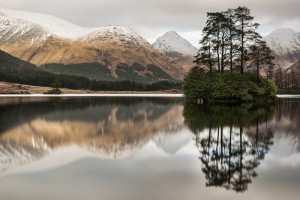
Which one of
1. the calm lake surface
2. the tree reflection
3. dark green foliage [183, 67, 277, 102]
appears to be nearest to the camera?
the calm lake surface

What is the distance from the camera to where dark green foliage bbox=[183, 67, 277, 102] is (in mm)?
49031

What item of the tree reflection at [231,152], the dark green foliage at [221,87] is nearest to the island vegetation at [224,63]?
the dark green foliage at [221,87]

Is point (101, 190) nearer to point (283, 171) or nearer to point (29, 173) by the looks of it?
point (29, 173)

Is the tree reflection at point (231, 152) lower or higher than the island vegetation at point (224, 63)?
lower

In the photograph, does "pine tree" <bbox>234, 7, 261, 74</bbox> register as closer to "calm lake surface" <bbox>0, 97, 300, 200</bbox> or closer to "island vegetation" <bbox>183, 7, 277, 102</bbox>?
"island vegetation" <bbox>183, 7, 277, 102</bbox>

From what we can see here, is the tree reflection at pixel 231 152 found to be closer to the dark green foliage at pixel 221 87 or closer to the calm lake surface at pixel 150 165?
the calm lake surface at pixel 150 165

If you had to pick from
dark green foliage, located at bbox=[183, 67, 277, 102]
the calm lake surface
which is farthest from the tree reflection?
dark green foliage, located at bbox=[183, 67, 277, 102]

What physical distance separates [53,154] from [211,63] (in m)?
49.4

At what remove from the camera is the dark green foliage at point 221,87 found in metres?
49.0

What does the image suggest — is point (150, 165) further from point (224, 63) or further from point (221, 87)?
point (224, 63)

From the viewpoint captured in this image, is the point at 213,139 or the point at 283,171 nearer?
the point at 283,171

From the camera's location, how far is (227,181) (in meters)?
9.15

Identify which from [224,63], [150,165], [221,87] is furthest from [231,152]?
[224,63]

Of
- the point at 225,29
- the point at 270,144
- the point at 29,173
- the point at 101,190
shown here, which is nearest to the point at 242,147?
the point at 270,144
